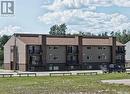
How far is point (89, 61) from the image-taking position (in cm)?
11844

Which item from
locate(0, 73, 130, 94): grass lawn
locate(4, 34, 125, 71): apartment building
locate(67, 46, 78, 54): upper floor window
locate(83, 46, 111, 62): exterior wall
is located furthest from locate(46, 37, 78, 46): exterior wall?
locate(0, 73, 130, 94): grass lawn

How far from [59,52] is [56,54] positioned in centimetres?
108

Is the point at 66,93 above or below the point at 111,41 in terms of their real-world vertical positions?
below

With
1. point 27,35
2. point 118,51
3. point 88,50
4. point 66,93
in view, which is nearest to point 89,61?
point 88,50

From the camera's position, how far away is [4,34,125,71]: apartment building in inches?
4286

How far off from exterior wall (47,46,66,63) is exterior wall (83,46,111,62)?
7048mm

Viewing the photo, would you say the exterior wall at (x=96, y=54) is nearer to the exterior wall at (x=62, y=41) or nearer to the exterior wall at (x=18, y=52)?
the exterior wall at (x=62, y=41)

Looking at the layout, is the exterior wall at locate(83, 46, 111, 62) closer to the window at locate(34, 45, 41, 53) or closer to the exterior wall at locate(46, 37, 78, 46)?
the exterior wall at locate(46, 37, 78, 46)

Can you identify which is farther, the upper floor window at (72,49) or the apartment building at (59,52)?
the upper floor window at (72,49)

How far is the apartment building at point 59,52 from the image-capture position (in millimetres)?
108875

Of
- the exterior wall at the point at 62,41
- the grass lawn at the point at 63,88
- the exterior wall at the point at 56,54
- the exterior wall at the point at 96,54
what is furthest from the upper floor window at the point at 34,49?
the grass lawn at the point at 63,88

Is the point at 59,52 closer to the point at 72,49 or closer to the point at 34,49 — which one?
the point at 72,49

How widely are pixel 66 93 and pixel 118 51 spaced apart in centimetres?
9243

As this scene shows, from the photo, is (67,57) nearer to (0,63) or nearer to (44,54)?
(44,54)
